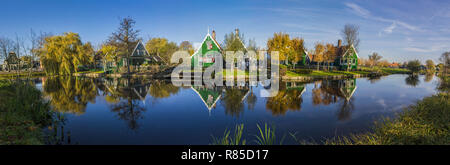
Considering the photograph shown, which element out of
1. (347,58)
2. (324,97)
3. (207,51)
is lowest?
(324,97)

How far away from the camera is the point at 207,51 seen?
36.2 meters

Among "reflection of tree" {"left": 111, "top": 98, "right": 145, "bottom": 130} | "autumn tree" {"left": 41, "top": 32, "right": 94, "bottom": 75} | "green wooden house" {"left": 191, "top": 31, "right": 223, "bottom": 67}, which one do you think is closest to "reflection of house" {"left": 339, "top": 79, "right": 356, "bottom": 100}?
"reflection of tree" {"left": 111, "top": 98, "right": 145, "bottom": 130}

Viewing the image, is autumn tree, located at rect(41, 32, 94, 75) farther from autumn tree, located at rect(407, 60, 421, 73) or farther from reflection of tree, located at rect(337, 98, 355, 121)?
autumn tree, located at rect(407, 60, 421, 73)

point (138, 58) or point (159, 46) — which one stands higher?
point (159, 46)

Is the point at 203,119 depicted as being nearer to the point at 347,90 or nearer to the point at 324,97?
the point at 324,97

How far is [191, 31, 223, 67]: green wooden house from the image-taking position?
36.0m

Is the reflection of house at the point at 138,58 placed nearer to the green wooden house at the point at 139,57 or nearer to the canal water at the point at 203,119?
the green wooden house at the point at 139,57

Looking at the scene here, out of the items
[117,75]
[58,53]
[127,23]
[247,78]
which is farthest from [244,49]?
[58,53]

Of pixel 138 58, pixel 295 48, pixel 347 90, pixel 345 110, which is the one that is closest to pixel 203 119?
pixel 345 110

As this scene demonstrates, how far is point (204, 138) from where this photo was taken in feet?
23.6

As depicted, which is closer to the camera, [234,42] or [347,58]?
[234,42]

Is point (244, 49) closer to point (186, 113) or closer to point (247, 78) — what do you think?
point (247, 78)

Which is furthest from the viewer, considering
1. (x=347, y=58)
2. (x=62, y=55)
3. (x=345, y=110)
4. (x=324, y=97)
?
(x=347, y=58)
